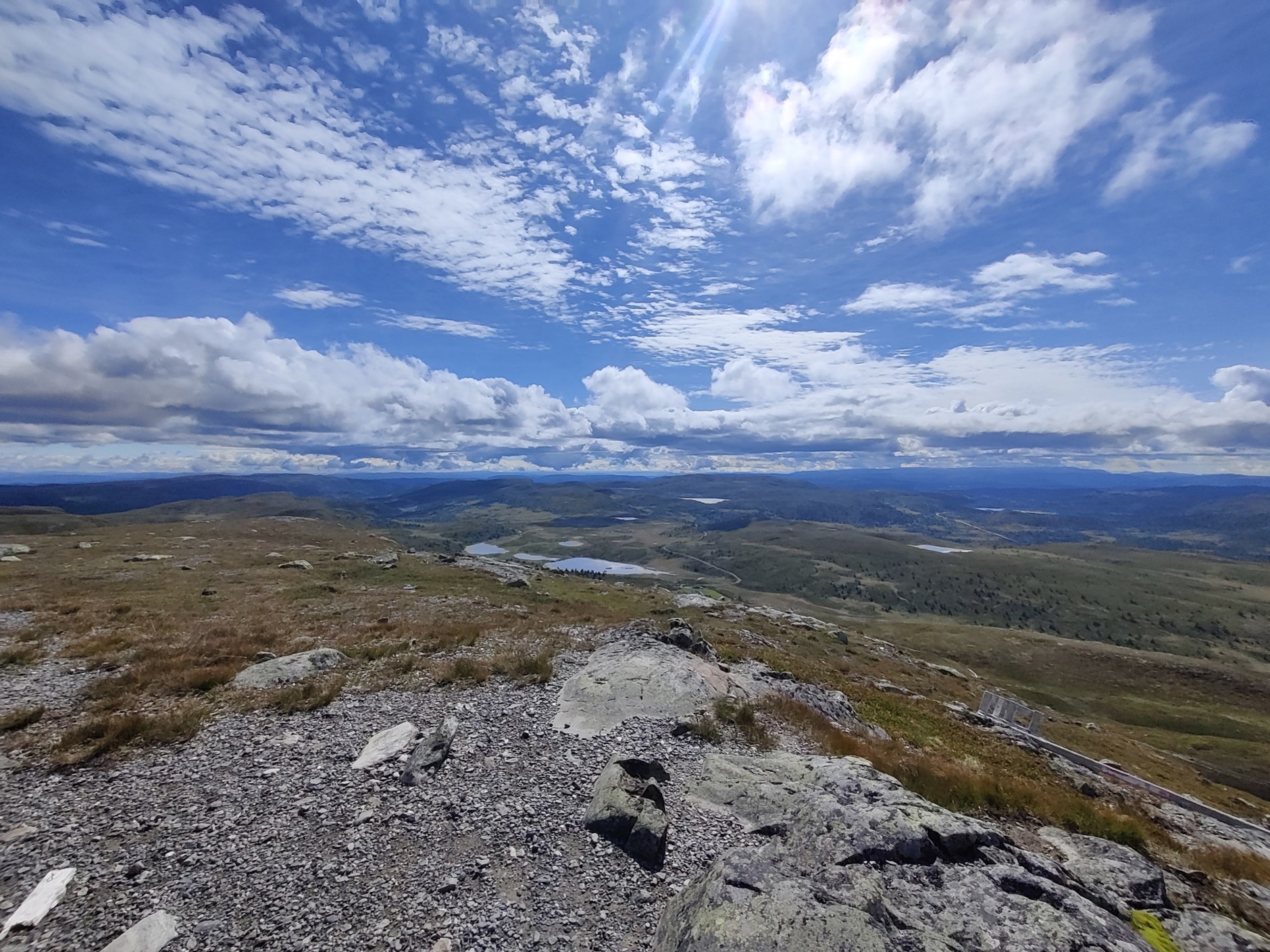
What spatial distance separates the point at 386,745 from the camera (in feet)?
50.6

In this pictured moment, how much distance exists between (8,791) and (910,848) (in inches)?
838

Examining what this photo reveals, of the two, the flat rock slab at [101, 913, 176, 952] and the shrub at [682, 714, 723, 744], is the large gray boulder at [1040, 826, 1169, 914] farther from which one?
the flat rock slab at [101, 913, 176, 952]

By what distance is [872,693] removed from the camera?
3192 cm

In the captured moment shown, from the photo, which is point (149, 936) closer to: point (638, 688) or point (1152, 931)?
point (638, 688)

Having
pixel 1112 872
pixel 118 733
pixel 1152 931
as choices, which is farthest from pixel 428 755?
pixel 1112 872

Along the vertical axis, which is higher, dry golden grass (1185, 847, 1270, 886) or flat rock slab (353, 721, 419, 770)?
flat rock slab (353, 721, 419, 770)

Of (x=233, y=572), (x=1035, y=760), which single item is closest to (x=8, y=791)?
(x=1035, y=760)

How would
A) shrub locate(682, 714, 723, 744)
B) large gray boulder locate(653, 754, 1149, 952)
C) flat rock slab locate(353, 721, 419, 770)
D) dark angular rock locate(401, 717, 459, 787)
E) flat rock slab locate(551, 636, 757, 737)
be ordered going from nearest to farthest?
1. large gray boulder locate(653, 754, 1149, 952)
2. dark angular rock locate(401, 717, 459, 787)
3. flat rock slab locate(353, 721, 419, 770)
4. shrub locate(682, 714, 723, 744)
5. flat rock slab locate(551, 636, 757, 737)

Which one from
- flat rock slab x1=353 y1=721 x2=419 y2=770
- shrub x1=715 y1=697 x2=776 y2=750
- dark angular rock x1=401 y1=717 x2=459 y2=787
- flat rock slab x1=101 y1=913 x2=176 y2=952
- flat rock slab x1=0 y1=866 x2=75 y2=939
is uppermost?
flat rock slab x1=0 y1=866 x2=75 y2=939

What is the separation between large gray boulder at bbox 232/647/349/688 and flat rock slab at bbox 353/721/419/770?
293 inches

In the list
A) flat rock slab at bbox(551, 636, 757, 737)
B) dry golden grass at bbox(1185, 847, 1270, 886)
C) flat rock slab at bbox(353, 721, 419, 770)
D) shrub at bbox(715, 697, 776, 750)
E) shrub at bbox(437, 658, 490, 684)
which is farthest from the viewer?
shrub at bbox(437, 658, 490, 684)

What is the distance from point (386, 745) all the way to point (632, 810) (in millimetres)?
8232

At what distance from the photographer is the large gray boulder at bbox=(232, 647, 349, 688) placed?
20.1m

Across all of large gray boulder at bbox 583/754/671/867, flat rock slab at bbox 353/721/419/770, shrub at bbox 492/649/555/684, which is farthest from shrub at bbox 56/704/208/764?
large gray boulder at bbox 583/754/671/867
